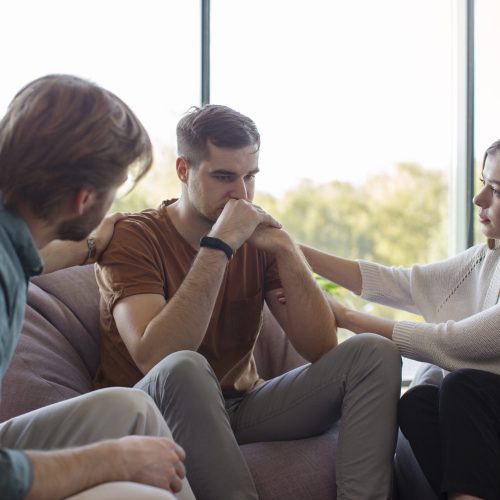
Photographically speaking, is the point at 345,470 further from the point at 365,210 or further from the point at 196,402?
the point at 365,210

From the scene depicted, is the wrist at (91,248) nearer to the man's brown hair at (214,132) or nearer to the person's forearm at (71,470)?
the man's brown hair at (214,132)

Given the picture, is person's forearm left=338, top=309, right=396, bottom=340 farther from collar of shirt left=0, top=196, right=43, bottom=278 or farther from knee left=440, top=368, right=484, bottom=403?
collar of shirt left=0, top=196, right=43, bottom=278

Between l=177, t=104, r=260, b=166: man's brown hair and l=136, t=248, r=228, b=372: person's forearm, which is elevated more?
l=177, t=104, r=260, b=166: man's brown hair

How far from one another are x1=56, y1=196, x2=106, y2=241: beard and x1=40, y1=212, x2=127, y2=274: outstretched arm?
691 mm

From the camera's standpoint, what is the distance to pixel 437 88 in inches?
170

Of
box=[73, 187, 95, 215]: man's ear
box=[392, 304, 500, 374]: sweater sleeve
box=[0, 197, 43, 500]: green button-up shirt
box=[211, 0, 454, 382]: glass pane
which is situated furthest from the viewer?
box=[211, 0, 454, 382]: glass pane

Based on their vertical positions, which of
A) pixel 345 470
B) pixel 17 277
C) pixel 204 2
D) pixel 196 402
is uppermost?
pixel 204 2

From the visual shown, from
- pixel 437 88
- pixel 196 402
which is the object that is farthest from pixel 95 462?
pixel 437 88

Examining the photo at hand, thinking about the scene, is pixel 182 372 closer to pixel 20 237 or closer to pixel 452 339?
pixel 20 237

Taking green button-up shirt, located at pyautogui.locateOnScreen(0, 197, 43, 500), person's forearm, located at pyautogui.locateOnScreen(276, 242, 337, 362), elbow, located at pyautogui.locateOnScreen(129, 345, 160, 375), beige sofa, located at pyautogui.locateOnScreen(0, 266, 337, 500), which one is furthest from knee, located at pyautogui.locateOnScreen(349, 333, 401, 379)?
green button-up shirt, located at pyautogui.locateOnScreen(0, 197, 43, 500)

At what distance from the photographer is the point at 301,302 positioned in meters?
2.18

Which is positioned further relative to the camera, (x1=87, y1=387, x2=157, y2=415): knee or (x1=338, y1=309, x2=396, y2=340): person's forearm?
(x1=338, y1=309, x2=396, y2=340): person's forearm

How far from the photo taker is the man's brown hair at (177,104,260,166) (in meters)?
2.24

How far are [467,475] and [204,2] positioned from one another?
101 inches
